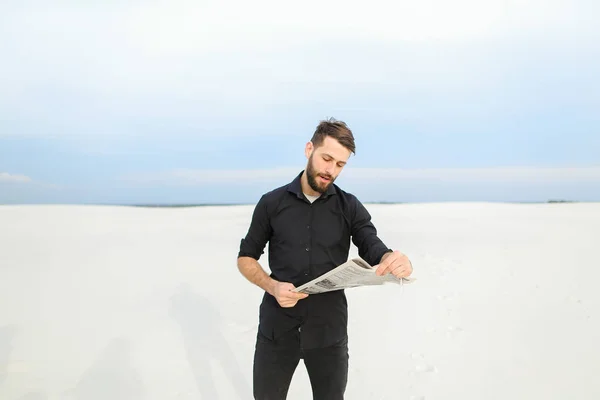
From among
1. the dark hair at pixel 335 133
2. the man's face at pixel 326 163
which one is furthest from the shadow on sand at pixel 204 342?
the dark hair at pixel 335 133

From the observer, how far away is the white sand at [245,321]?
15.0 ft

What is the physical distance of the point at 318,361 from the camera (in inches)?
92.7

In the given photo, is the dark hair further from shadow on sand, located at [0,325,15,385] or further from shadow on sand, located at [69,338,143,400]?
shadow on sand, located at [0,325,15,385]

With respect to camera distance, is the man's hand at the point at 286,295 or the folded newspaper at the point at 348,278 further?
the man's hand at the point at 286,295

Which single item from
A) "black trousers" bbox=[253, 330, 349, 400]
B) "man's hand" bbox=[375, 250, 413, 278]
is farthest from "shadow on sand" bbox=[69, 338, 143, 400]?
"man's hand" bbox=[375, 250, 413, 278]

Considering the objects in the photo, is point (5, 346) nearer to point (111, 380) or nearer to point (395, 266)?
point (111, 380)

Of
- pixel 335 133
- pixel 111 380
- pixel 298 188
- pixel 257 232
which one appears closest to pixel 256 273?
pixel 257 232

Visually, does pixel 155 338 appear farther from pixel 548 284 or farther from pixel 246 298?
pixel 548 284

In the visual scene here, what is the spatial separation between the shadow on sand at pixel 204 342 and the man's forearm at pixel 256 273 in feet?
8.20

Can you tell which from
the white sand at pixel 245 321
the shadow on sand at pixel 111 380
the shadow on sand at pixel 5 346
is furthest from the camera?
the shadow on sand at pixel 5 346

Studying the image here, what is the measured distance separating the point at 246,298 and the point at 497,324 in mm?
3603

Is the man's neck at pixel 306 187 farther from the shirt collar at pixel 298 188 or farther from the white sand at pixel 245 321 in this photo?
the white sand at pixel 245 321

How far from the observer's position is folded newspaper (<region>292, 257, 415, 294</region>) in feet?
6.41

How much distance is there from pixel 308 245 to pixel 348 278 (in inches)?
13.6
